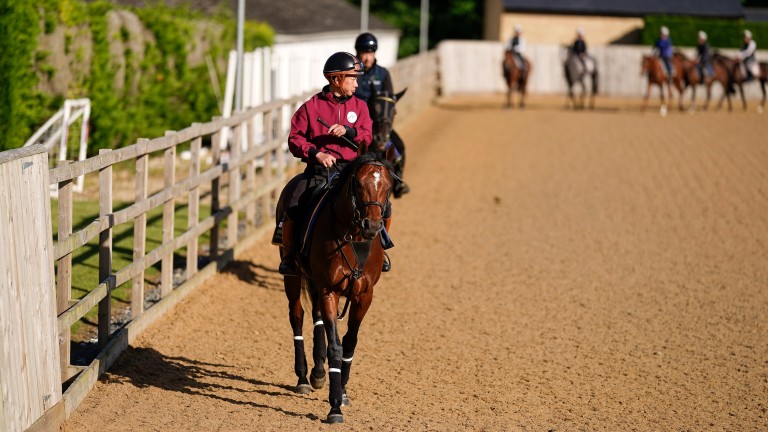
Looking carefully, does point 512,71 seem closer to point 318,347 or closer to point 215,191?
point 215,191

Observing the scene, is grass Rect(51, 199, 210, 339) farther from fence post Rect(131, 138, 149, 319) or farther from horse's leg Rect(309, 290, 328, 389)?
horse's leg Rect(309, 290, 328, 389)

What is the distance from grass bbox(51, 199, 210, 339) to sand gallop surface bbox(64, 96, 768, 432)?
2.50 ft

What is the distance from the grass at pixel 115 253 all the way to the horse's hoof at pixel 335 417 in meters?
3.33

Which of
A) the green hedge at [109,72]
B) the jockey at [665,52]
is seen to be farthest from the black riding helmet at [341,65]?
the jockey at [665,52]

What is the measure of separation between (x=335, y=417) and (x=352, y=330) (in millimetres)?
685

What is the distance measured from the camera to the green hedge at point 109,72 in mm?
17188

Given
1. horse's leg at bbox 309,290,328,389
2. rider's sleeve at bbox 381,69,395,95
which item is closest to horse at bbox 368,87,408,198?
rider's sleeve at bbox 381,69,395,95

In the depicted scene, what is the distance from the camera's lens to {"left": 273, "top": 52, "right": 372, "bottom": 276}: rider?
836 cm

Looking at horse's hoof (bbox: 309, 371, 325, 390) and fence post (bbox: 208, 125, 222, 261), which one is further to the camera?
fence post (bbox: 208, 125, 222, 261)

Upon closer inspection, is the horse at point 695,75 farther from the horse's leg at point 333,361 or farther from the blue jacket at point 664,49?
the horse's leg at point 333,361

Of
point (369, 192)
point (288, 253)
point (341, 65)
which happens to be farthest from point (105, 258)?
point (369, 192)

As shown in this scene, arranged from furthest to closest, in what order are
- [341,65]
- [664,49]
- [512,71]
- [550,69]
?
1. [550,69]
2. [512,71]
3. [664,49]
4. [341,65]

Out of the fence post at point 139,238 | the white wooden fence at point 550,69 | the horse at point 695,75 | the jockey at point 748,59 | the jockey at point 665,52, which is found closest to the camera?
the fence post at point 139,238

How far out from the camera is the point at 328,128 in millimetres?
8367
